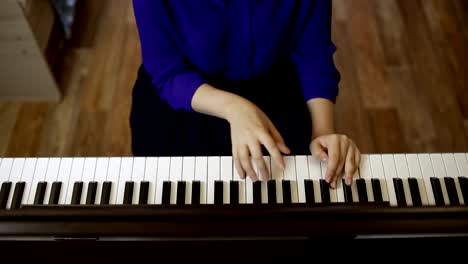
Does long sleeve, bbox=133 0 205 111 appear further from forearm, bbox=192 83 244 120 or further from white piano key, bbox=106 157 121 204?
white piano key, bbox=106 157 121 204

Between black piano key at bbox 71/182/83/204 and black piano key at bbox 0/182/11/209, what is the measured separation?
123mm

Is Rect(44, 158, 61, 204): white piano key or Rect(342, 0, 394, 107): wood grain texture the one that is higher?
Rect(44, 158, 61, 204): white piano key

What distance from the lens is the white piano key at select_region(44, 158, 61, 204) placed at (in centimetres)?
84

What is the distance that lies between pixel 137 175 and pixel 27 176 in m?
0.21

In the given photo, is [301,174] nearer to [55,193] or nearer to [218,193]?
[218,193]

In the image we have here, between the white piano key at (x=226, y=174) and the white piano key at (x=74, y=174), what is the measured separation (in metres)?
0.27

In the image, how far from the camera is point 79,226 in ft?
1.99

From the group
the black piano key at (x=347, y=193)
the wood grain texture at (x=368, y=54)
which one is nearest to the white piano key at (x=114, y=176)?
the black piano key at (x=347, y=193)

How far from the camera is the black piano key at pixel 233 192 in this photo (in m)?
0.83

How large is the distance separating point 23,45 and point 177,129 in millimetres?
852

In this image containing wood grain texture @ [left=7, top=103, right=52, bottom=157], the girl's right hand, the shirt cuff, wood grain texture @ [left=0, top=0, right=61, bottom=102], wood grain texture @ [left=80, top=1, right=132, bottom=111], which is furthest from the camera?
wood grain texture @ [left=80, top=1, right=132, bottom=111]

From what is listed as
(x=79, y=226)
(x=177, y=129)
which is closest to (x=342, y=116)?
(x=177, y=129)

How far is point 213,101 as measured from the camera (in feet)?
3.01

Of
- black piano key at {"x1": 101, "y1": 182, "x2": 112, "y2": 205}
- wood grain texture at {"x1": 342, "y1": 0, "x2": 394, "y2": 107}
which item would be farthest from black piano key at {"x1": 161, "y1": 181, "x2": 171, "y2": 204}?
wood grain texture at {"x1": 342, "y1": 0, "x2": 394, "y2": 107}
